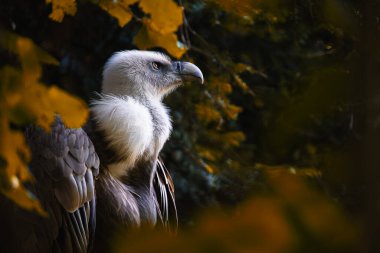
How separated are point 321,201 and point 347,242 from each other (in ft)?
0.22

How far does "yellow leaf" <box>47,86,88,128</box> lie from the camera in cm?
124

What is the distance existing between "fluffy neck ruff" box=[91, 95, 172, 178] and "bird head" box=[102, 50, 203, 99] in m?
0.15

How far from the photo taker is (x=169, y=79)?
3.71 metres

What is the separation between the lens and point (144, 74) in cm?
358

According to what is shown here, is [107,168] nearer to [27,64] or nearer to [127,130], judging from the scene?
[127,130]

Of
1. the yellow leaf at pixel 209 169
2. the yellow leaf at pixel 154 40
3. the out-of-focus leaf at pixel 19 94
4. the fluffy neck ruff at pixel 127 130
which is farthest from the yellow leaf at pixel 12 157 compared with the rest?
the yellow leaf at pixel 209 169

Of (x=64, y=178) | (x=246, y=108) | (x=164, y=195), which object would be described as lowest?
(x=246, y=108)

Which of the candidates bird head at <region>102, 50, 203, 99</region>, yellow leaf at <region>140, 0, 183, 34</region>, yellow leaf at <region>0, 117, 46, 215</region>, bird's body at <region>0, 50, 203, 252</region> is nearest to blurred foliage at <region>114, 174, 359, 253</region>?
yellow leaf at <region>0, 117, 46, 215</region>

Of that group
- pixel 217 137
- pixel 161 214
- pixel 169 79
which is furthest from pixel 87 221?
pixel 217 137

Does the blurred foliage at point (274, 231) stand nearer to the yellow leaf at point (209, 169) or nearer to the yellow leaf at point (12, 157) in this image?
the yellow leaf at point (12, 157)

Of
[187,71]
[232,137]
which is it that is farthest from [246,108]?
[187,71]

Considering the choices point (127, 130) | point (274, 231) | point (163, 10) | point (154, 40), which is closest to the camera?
point (274, 231)

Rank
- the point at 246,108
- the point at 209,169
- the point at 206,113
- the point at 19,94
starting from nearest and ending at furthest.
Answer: the point at 19,94
the point at 209,169
the point at 206,113
the point at 246,108

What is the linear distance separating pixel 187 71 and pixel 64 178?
43.6 inches
